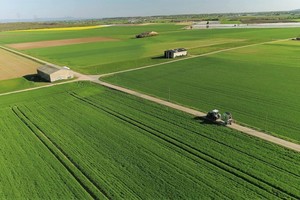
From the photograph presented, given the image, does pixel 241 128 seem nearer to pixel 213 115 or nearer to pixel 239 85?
pixel 213 115

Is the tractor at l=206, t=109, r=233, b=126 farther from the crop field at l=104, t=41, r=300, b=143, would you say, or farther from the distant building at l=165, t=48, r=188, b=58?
the distant building at l=165, t=48, r=188, b=58

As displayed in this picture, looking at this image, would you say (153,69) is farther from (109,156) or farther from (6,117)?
(109,156)

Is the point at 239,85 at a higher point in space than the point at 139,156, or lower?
higher

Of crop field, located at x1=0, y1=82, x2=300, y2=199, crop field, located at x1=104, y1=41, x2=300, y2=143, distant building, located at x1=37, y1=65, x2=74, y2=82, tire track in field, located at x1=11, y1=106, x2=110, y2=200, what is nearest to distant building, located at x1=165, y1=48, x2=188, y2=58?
crop field, located at x1=104, y1=41, x2=300, y2=143

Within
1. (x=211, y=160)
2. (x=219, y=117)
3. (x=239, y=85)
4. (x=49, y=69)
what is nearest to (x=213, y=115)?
(x=219, y=117)

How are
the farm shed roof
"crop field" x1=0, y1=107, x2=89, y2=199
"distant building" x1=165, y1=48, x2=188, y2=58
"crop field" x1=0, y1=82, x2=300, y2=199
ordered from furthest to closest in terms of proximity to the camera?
"distant building" x1=165, y1=48, x2=188, y2=58
the farm shed roof
"crop field" x1=0, y1=107, x2=89, y2=199
"crop field" x1=0, y1=82, x2=300, y2=199

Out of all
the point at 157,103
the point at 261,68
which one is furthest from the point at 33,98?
the point at 261,68
